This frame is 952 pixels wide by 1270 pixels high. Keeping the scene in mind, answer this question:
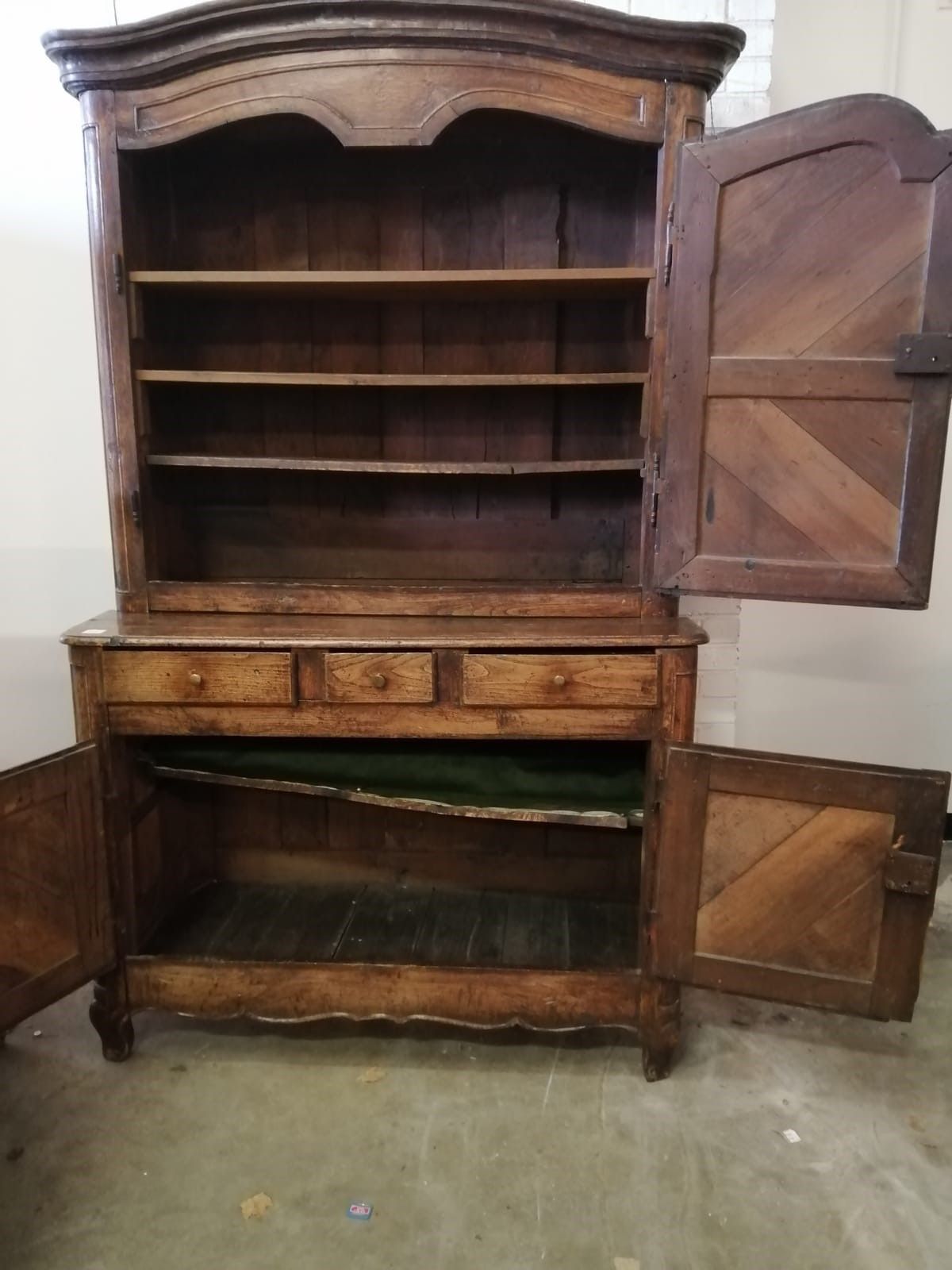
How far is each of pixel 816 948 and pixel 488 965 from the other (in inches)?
26.4

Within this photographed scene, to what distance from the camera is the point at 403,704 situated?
1.67 meters

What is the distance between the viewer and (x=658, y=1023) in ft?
5.66

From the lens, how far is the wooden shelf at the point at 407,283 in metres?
1.69

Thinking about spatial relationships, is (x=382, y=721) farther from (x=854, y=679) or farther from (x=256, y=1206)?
(x=854, y=679)

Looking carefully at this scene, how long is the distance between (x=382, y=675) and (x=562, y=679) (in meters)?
0.36

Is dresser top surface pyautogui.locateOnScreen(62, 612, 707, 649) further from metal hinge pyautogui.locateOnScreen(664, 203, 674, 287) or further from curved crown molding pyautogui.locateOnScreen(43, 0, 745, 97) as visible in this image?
curved crown molding pyautogui.locateOnScreen(43, 0, 745, 97)

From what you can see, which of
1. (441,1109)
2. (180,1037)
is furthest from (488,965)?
(180,1037)

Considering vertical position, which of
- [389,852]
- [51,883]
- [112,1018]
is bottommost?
[112,1018]

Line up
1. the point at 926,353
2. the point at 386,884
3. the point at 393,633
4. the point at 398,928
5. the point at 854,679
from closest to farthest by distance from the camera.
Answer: the point at 926,353 → the point at 393,633 → the point at 398,928 → the point at 386,884 → the point at 854,679

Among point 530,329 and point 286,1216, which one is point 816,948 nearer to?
point 286,1216

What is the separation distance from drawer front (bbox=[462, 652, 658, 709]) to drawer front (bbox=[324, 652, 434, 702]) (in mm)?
83

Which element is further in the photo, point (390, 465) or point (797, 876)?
point (390, 465)

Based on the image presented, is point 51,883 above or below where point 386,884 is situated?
above

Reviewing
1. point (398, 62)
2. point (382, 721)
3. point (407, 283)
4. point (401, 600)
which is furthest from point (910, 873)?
point (398, 62)
